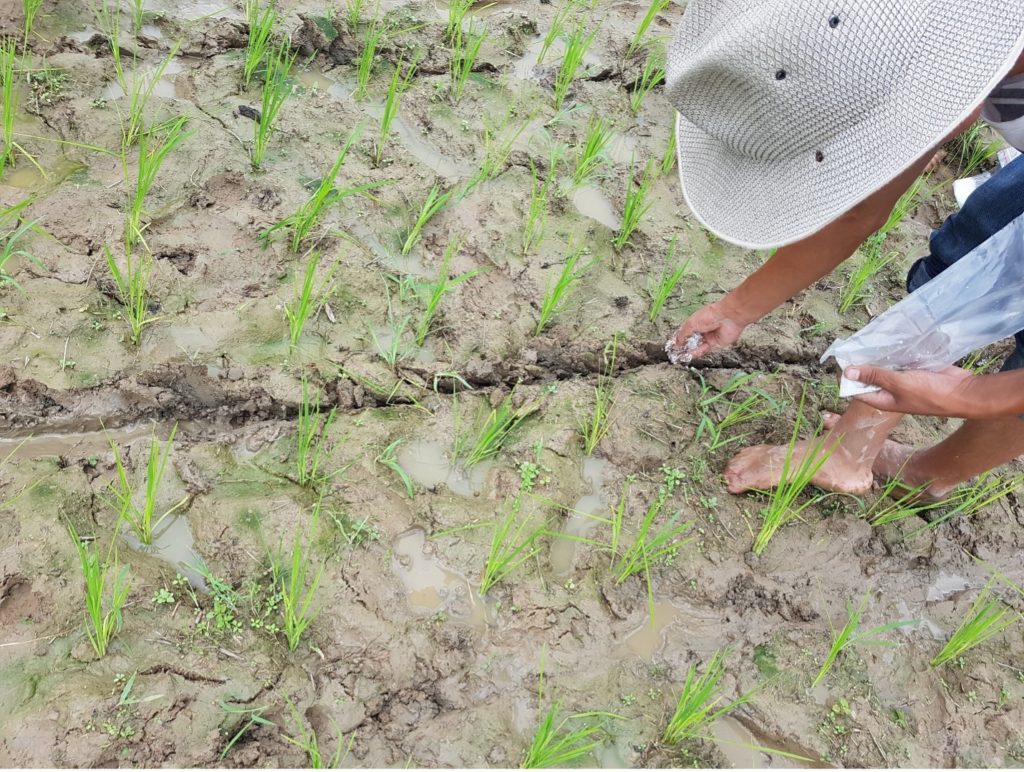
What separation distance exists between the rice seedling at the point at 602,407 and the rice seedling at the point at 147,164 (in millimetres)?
1231

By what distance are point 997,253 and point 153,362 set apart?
1.95 meters

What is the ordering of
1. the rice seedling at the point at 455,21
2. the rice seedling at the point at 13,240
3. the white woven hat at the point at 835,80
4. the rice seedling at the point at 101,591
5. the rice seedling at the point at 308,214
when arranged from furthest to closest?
the rice seedling at the point at 455,21 → the rice seedling at the point at 308,214 → the rice seedling at the point at 13,240 → the rice seedling at the point at 101,591 → the white woven hat at the point at 835,80

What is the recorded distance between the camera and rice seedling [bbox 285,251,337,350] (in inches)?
74.2

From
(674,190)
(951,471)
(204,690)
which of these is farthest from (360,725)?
(674,190)

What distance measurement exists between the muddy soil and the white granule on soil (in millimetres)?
56

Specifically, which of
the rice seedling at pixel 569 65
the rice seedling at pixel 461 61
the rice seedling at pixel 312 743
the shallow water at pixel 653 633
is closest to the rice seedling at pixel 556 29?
the rice seedling at pixel 569 65

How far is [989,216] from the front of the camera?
166 cm

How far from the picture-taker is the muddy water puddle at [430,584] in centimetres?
165

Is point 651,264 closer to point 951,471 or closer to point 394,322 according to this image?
point 394,322

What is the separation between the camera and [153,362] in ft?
6.15

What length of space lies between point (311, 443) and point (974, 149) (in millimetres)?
2770

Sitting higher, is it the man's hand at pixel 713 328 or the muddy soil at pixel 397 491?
the man's hand at pixel 713 328

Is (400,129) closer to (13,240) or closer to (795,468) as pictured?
(13,240)

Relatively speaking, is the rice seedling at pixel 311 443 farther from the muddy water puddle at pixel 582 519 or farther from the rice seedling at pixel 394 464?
the muddy water puddle at pixel 582 519
